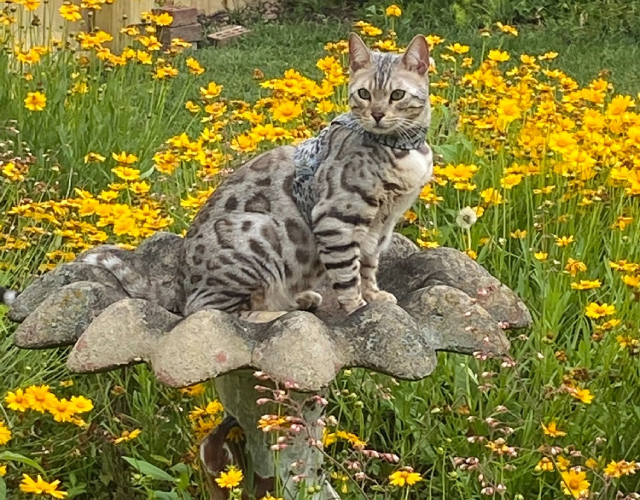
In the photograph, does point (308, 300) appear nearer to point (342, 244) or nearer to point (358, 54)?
point (342, 244)

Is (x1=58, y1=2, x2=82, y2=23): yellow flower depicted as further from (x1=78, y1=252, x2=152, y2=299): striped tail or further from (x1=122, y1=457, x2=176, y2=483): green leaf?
(x1=122, y1=457, x2=176, y2=483): green leaf

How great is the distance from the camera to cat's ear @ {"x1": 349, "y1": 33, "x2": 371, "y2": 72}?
3.14m

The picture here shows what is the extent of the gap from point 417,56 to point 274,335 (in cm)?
91

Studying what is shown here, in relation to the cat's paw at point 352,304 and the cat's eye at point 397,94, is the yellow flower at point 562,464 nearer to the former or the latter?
the cat's paw at point 352,304

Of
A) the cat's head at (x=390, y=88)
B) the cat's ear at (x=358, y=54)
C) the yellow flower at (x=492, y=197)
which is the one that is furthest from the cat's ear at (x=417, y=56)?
the yellow flower at (x=492, y=197)

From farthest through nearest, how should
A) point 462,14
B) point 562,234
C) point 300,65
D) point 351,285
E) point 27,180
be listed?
point 462,14 < point 300,65 < point 27,180 < point 562,234 < point 351,285

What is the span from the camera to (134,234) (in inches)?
142

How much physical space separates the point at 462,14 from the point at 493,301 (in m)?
6.80

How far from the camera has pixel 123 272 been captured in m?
3.21

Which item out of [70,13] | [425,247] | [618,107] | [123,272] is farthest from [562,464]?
[70,13]

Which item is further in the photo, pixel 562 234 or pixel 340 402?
pixel 562 234

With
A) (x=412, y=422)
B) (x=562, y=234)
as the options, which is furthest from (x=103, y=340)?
(x=562, y=234)

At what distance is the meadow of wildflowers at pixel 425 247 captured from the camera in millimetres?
3316

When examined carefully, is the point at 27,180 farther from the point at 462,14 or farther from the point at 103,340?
the point at 462,14
